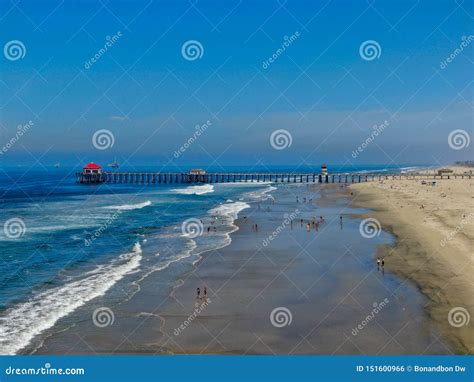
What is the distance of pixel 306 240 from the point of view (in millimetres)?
34781

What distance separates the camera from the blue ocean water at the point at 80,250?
19844 mm

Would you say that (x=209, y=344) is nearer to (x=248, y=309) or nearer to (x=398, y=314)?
(x=248, y=309)

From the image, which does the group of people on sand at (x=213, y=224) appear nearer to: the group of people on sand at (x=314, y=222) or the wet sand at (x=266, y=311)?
the group of people on sand at (x=314, y=222)

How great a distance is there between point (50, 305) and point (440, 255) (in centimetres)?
1977

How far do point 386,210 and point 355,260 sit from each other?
25.6 meters

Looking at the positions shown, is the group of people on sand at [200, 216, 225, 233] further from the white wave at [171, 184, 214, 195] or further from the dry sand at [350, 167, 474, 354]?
the white wave at [171, 184, 214, 195]

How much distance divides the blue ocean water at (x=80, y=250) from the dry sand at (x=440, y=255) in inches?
481

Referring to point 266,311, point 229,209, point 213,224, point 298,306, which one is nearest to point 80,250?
point 213,224

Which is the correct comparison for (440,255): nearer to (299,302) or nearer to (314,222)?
(299,302)

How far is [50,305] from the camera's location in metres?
20.2

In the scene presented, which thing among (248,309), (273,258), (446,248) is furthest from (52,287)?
(446,248)

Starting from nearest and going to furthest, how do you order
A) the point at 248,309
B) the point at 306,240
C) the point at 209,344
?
the point at 209,344, the point at 248,309, the point at 306,240

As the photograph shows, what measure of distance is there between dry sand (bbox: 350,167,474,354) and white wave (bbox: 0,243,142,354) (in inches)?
539

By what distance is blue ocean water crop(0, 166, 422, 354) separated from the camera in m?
19.8
